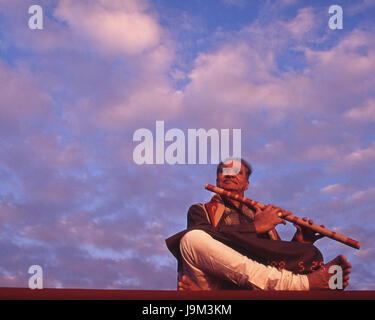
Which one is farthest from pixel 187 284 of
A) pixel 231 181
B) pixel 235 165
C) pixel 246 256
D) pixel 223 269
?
pixel 235 165

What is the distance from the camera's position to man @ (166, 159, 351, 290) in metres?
4.87

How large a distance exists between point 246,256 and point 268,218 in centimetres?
51

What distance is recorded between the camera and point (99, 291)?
435 cm

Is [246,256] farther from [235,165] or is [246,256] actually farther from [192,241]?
[235,165]

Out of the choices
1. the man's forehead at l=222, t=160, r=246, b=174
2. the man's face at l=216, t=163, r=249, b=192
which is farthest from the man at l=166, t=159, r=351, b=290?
the man's forehead at l=222, t=160, r=246, b=174

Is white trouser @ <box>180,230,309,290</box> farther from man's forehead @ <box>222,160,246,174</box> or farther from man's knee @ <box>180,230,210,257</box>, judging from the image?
man's forehead @ <box>222,160,246,174</box>

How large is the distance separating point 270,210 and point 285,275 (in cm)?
78

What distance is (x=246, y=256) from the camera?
5078 mm

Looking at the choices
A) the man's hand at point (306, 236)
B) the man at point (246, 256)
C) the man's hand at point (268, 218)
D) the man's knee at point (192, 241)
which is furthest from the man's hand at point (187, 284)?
the man's hand at point (306, 236)
